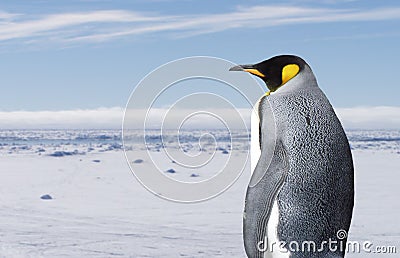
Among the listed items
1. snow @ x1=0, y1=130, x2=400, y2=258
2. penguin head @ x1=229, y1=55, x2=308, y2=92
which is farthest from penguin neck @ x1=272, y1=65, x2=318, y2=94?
snow @ x1=0, y1=130, x2=400, y2=258

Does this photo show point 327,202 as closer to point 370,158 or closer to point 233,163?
point 233,163

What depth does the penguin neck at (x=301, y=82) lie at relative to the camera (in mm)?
1413

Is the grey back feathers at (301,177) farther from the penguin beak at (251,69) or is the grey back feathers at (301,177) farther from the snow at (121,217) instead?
the snow at (121,217)

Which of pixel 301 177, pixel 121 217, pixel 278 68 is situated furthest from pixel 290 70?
pixel 121 217

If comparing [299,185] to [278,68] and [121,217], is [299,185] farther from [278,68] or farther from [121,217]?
[121,217]

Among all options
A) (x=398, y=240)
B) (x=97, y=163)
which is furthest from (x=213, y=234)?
(x=97, y=163)

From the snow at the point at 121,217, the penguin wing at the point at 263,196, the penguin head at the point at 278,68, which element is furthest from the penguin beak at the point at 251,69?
the snow at the point at 121,217

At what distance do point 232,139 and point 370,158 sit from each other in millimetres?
8907

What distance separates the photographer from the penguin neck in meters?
1.41

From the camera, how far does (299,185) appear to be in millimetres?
1328

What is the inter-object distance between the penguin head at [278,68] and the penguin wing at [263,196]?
0.18m

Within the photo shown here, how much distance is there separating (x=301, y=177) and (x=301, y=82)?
229mm

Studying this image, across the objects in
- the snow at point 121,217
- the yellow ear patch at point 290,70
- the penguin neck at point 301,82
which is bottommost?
the snow at point 121,217

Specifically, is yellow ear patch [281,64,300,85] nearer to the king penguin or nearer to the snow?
the king penguin
